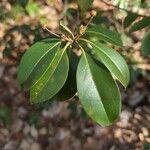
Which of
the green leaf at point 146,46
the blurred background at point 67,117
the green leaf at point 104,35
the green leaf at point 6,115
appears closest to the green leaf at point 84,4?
the green leaf at point 104,35

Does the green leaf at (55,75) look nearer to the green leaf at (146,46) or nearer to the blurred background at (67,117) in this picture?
the green leaf at (146,46)

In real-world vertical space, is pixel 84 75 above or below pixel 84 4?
below

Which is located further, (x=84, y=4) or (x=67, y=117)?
(x=67, y=117)

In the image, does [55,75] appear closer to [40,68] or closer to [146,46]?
[40,68]

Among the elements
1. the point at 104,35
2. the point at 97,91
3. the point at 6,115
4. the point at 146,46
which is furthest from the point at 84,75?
the point at 6,115

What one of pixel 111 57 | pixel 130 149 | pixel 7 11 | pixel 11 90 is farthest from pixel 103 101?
pixel 7 11

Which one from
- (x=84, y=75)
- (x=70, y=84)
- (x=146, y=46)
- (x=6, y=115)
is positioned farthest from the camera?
(x=6, y=115)

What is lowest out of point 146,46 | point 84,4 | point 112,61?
point 146,46

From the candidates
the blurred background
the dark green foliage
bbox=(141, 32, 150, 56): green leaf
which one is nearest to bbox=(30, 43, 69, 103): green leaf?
the dark green foliage
